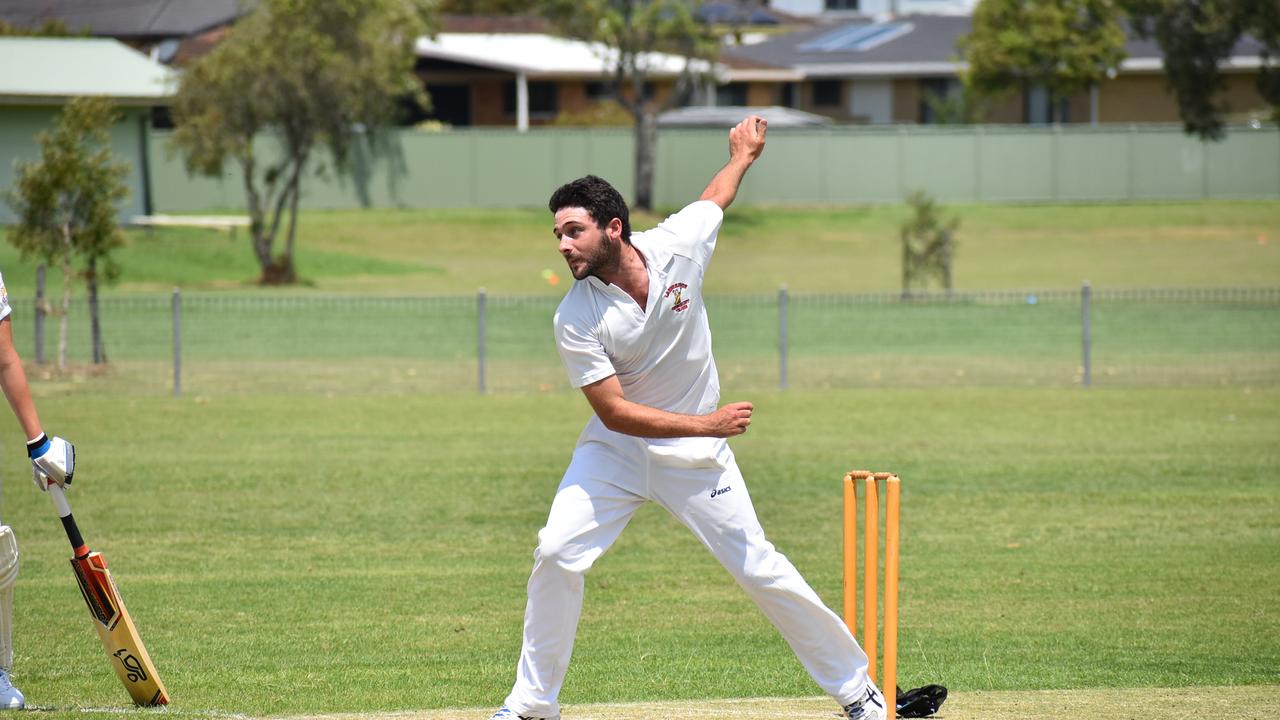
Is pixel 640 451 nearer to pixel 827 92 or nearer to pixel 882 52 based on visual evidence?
pixel 882 52

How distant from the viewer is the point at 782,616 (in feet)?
22.3

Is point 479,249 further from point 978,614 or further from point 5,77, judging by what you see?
point 978,614

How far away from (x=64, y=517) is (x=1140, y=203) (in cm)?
→ 5081

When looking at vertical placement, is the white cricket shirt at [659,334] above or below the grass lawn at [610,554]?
above

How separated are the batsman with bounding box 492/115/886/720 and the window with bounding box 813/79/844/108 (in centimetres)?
6534

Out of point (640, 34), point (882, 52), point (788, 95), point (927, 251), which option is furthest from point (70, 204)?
point (788, 95)

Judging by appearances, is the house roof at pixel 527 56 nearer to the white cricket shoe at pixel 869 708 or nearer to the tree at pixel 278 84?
the tree at pixel 278 84

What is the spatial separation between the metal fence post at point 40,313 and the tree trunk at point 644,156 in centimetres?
2858

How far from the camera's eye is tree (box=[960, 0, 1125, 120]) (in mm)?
57719

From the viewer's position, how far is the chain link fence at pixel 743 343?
23391 mm

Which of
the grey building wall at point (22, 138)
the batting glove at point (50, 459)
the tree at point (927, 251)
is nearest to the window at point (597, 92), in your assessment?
the grey building wall at point (22, 138)

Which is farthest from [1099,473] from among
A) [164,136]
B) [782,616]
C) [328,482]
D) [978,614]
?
[164,136]

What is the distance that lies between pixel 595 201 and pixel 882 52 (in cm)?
6253

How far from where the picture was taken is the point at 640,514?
46.0 feet
